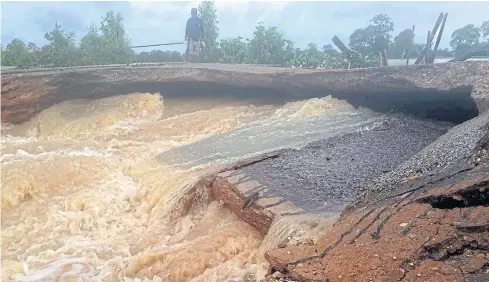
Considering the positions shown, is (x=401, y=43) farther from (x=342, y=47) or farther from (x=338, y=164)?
(x=338, y=164)

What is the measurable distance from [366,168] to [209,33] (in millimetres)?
11747

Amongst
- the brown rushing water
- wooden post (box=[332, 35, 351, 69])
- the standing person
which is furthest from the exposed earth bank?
the standing person

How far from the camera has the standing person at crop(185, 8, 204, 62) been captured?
1386 centimetres

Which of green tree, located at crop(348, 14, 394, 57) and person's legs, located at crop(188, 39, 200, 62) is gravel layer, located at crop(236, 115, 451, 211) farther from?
person's legs, located at crop(188, 39, 200, 62)

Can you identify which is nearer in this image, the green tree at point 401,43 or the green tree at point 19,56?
the green tree at point 19,56

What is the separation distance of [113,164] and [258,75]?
398 centimetres

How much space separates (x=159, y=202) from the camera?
6.55m

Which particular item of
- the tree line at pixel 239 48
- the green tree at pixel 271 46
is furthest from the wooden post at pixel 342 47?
the green tree at pixel 271 46

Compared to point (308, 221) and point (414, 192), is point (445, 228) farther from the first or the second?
point (308, 221)

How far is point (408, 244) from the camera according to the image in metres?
3.22

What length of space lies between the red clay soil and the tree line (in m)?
9.04

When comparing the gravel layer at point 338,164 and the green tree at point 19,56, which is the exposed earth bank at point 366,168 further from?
the green tree at point 19,56

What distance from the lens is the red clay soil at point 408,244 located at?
2969 millimetres

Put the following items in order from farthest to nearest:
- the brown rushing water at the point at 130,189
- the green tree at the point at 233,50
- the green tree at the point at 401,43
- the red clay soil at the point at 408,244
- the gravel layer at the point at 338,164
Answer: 1. the green tree at the point at 233,50
2. the green tree at the point at 401,43
3. the gravel layer at the point at 338,164
4. the brown rushing water at the point at 130,189
5. the red clay soil at the point at 408,244
